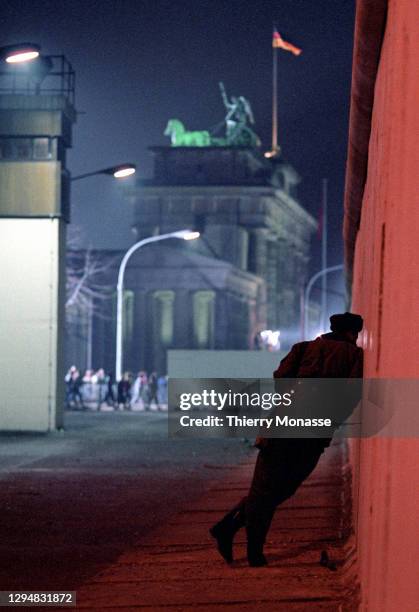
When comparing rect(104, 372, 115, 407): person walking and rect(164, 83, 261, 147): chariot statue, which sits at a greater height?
rect(164, 83, 261, 147): chariot statue

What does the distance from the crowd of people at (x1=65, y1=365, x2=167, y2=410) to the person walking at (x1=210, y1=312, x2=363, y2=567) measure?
143ft

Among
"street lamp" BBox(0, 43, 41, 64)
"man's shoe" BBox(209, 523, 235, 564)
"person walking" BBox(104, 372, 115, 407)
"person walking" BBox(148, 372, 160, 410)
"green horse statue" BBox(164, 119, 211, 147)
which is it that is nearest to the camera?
"man's shoe" BBox(209, 523, 235, 564)

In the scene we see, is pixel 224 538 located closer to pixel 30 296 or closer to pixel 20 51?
pixel 20 51

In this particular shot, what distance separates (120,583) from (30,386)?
23.4 metres

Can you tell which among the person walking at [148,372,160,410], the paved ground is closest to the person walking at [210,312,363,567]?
the paved ground

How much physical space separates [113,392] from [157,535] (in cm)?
4362

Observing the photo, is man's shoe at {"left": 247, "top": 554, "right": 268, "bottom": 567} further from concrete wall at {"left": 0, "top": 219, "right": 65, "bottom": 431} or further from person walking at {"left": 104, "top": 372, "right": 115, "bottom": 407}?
person walking at {"left": 104, "top": 372, "right": 115, "bottom": 407}

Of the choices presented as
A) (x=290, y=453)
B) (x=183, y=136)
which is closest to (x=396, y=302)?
(x=290, y=453)

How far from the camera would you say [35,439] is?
29.8 m

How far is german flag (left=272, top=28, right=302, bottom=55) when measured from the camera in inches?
3674

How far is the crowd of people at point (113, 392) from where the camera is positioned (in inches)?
2110

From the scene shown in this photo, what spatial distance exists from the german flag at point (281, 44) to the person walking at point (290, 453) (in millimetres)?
86820

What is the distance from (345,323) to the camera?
8.23 meters

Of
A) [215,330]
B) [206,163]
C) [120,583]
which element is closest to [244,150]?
[206,163]
